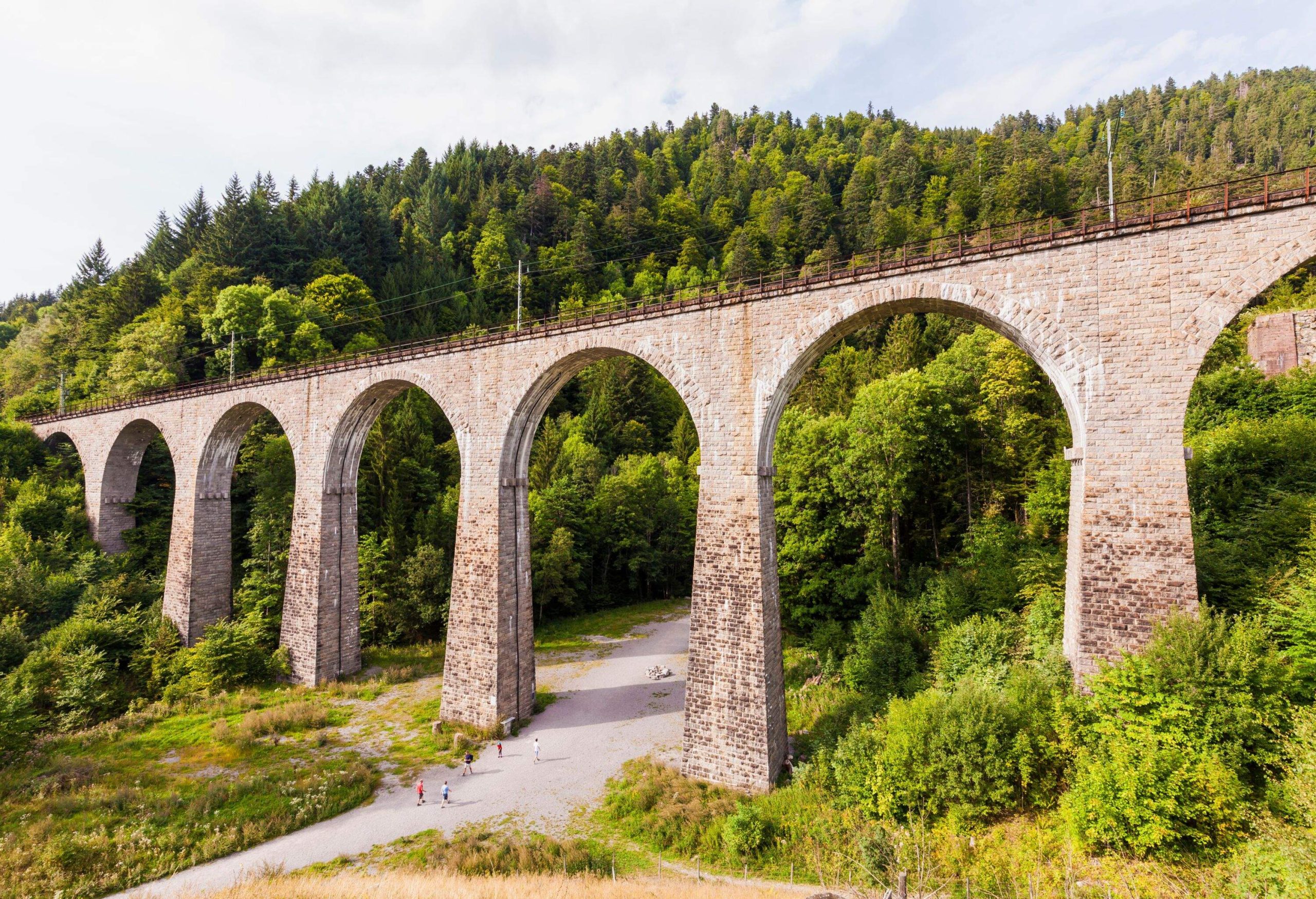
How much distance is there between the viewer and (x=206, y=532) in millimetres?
23969

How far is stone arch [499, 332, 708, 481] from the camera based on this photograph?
567 inches

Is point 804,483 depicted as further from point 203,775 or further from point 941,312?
point 203,775

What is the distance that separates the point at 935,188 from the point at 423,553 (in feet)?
181

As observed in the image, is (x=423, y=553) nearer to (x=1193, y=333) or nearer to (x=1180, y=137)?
(x=1193, y=333)

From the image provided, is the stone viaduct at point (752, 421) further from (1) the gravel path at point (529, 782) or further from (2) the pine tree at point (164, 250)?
(2) the pine tree at point (164, 250)

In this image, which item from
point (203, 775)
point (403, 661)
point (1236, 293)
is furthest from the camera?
point (403, 661)

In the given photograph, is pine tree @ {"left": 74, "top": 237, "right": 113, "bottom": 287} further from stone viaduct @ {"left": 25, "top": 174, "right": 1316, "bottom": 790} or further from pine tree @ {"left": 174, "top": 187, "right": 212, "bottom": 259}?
stone viaduct @ {"left": 25, "top": 174, "right": 1316, "bottom": 790}

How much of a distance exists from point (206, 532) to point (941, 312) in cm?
2834

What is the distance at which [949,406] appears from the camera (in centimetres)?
2056

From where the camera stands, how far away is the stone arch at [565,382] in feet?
47.3

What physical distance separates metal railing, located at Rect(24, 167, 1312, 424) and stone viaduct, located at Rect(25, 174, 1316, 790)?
0.07 meters

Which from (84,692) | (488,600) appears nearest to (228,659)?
(84,692)

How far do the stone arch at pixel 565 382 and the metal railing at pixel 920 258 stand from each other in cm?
66

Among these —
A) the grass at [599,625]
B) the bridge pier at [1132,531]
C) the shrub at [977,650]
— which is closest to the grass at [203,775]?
the grass at [599,625]
